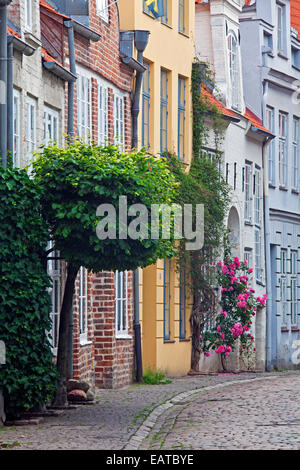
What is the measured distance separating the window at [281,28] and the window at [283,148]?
190 cm

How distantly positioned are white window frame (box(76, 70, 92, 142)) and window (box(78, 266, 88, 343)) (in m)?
2.15

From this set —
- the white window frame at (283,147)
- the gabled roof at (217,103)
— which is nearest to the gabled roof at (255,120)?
the gabled roof at (217,103)

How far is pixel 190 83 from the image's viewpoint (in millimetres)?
25125

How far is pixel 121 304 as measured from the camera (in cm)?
2044

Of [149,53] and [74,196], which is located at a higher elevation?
[149,53]

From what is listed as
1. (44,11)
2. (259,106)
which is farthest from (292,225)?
(44,11)

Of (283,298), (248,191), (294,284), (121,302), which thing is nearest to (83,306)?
(121,302)

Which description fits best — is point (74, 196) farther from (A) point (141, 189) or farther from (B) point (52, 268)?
(B) point (52, 268)

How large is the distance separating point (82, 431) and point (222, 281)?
14170mm

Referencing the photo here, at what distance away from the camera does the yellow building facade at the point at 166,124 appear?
2230cm

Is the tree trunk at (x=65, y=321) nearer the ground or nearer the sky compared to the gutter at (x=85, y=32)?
nearer the ground

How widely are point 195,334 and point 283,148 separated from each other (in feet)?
32.9

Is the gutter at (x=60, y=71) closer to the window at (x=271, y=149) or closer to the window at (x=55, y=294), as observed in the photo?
the window at (x=55, y=294)

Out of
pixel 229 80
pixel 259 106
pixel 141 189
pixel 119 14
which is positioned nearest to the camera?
pixel 141 189
